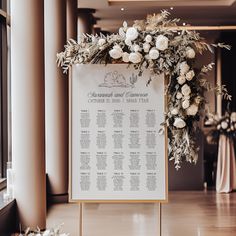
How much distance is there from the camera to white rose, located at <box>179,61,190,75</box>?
4055 mm

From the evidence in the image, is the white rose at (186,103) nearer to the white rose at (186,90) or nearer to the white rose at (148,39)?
the white rose at (186,90)

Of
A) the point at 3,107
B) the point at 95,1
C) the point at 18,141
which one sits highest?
the point at 95,1

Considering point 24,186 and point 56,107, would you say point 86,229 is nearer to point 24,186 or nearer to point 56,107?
point 24,186

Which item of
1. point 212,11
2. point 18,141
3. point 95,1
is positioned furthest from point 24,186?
point 212,11

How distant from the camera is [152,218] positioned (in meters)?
6.59

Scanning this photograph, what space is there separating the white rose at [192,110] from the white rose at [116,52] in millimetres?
759

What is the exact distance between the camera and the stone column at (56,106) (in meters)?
7.60

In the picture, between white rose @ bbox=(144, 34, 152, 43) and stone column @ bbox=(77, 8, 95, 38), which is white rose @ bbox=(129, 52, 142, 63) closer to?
white rose @ bbox=(144, 34, 152, 43)

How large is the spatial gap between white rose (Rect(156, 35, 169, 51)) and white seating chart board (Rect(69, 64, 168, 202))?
1.23 ft

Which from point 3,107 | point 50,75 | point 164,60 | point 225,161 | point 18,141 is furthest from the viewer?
point 225,161

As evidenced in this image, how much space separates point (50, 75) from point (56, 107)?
530 mm

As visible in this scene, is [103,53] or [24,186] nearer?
[103,53]

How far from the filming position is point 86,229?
587 cm

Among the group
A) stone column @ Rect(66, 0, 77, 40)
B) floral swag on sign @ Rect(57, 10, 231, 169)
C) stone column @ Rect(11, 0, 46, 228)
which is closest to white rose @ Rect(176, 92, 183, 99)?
floral swag on sign @ Rect(57, 10, 231, 169)
